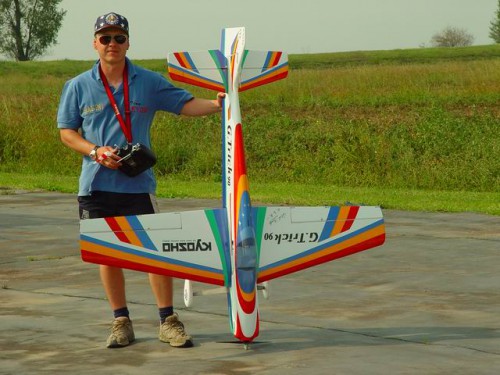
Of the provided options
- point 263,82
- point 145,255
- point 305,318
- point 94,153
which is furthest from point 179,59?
point 305,318

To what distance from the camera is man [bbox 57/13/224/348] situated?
7691 millimetres

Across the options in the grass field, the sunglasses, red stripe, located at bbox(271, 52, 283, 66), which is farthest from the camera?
the grass field

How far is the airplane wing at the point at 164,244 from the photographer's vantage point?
23.1ft

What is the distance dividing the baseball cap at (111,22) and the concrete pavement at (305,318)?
2.07 metres

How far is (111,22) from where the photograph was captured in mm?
7605

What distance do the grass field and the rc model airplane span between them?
366 inches

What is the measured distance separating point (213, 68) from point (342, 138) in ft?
58.8

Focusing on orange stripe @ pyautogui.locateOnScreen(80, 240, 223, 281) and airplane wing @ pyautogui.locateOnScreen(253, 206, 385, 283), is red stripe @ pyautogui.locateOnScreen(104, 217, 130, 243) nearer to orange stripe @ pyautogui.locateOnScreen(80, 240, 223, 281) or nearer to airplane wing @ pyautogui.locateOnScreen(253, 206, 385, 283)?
orange stripe @ pyautogui.locateOnScreen(80, 240, 223, 281)

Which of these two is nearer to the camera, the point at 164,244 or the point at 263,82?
the point at 164,244

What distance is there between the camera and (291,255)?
23.8 feet

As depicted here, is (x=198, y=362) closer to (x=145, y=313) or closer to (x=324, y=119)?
(x=145, y=313)

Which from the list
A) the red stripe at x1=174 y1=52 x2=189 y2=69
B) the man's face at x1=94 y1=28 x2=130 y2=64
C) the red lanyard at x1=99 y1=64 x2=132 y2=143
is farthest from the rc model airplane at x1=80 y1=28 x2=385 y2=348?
the man's face at x1=94 y1=28 x2=130 y2=64

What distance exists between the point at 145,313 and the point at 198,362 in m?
1.80

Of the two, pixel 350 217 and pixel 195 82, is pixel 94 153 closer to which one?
pixel 195 82
